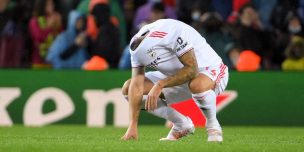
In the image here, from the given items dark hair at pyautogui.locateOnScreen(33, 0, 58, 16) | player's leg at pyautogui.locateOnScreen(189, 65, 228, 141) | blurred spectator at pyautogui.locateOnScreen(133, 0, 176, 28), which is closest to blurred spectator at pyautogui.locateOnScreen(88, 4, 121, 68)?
blurred spectator at pyautogui.locateOnScreen(133, 0, 176, 28)

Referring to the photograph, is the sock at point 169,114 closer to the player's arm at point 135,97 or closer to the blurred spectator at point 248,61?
the player's arm at point 135,97

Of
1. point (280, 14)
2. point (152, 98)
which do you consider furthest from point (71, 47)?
point (152, 98)

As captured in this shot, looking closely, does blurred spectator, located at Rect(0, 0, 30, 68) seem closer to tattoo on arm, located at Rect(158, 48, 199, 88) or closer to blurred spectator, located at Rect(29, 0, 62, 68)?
blurred spectator, located at Rect(29, 0, 62, 68)

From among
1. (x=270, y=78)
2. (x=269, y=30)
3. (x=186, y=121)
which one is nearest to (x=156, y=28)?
(x=186, y=121)

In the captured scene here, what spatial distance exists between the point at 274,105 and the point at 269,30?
A: 6.39 feet

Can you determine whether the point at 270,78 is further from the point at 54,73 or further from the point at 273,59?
the point at 54,73

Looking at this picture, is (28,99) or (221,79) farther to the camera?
(28,99)

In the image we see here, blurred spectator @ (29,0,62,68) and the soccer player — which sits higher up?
the soccer player

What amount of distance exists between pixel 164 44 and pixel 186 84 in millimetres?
906

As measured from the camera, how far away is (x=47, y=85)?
18.5 m

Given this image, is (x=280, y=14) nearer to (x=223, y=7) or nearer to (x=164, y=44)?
(x=223, y=7)

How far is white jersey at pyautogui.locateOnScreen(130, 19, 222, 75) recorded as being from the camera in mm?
11227

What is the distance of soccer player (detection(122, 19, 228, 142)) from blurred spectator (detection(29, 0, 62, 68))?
316 inches

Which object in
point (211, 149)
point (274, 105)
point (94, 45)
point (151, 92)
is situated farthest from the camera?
point (94, 45)
